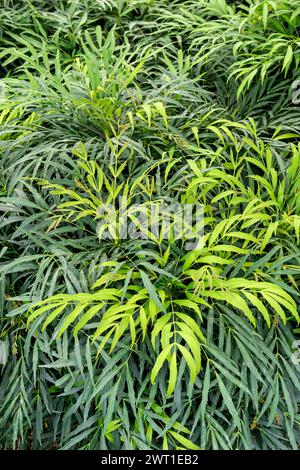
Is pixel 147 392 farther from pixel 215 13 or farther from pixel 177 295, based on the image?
pixel 215 13

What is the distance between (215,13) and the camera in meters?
2.12

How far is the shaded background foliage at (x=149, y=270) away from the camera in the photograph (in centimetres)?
123

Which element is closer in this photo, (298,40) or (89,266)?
(89,266)

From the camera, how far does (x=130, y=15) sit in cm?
225

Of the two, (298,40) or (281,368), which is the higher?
(298,40)

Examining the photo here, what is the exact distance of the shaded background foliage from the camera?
4.04 feet

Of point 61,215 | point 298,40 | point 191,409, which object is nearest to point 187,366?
point 191,409

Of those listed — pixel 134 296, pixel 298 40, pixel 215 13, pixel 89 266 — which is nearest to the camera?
pixel 134 296

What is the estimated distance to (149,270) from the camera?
52.1 inches

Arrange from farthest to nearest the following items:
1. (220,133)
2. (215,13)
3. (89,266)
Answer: (215,13) < (220,133) < (89,266)

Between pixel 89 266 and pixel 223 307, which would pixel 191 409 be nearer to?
pixel 223 307

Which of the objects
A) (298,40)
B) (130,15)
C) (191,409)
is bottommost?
(191,409)

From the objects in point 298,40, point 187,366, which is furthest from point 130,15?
point 187,366

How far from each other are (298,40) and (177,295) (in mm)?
957
